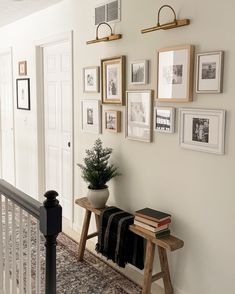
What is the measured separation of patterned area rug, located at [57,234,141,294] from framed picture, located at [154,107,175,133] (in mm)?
1314

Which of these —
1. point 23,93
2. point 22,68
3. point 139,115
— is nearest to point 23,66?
point 22,68

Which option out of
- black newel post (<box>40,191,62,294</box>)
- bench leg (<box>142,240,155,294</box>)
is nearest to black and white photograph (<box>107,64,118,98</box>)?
bench leg (<box>142,240,155,294</box>)

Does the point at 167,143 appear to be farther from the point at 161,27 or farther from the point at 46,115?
the point at 46,115

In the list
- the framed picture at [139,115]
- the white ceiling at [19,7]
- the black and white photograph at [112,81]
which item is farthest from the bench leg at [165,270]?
the white ceiling at [19,7]

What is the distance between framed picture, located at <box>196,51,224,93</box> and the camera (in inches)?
83.0

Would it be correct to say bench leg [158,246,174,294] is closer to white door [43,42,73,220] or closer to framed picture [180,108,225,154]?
framed picture [180,108,225,154]

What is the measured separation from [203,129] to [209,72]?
37 cm

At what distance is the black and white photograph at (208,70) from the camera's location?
7.03 ft

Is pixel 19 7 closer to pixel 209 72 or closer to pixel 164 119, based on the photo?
pixel 164 119

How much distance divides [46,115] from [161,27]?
2350 mm

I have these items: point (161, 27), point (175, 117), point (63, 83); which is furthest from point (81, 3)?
point (175, 117)

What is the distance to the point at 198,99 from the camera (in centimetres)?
229

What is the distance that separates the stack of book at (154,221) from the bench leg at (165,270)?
150 mm

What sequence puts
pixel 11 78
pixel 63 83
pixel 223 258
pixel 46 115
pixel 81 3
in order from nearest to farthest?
pixel 223 258
pixel 81 3
pixel 63 83
pixel 46 115
pixel 11 78
